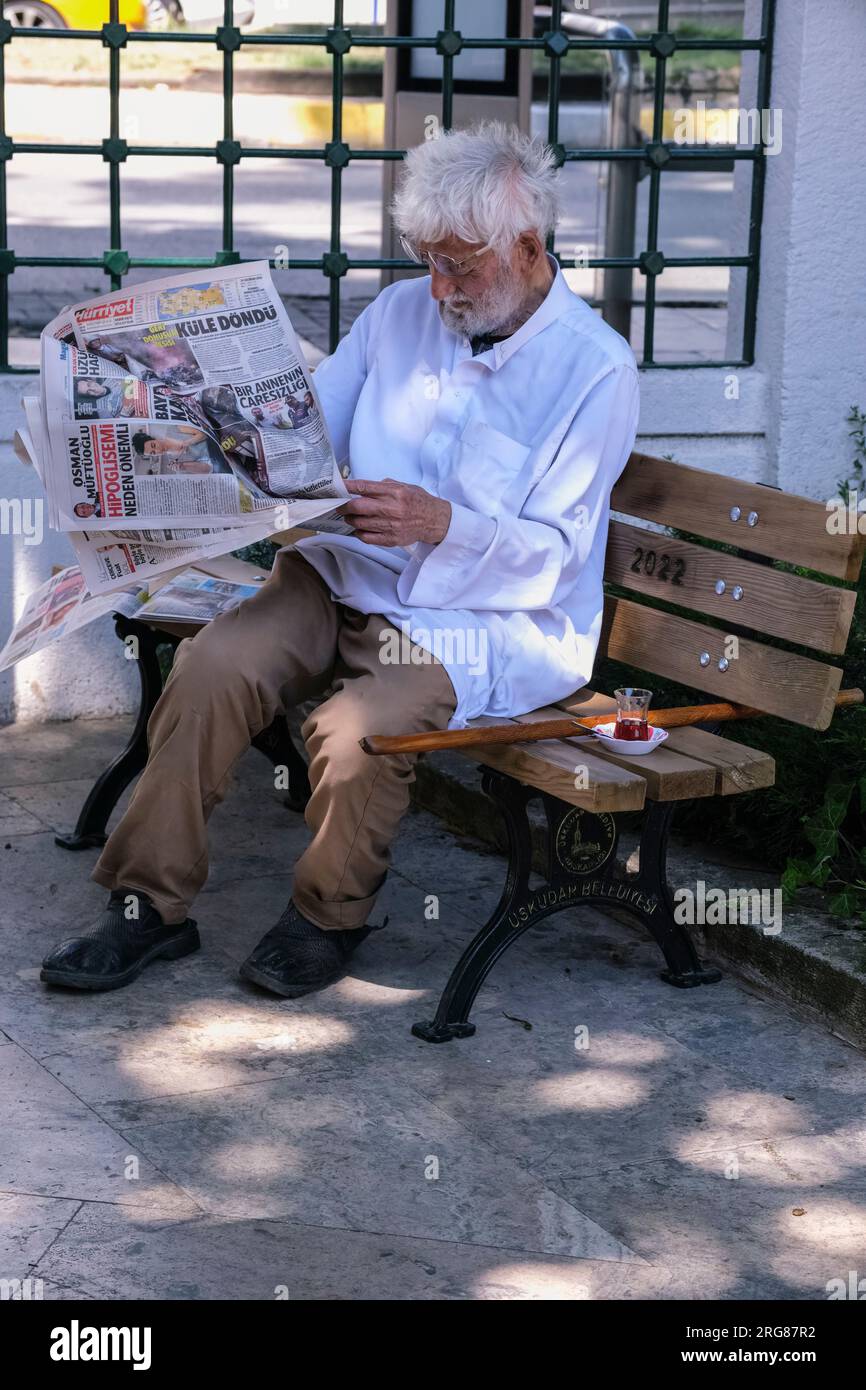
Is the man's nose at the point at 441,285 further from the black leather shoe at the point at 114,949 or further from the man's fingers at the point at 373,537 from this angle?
the black leather shoe at the point at 114,949

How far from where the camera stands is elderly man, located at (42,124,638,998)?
3.41 m

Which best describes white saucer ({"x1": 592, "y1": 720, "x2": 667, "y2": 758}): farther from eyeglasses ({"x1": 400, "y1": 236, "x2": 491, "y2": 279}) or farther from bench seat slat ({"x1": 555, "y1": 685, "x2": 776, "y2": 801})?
eyeglasses ({"x1": 400, "y1": 236, "x2": 491, "y2": 279})

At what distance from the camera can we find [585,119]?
17.7m

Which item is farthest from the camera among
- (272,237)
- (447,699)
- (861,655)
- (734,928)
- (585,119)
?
(585,119)

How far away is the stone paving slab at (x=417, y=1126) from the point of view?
105 inches

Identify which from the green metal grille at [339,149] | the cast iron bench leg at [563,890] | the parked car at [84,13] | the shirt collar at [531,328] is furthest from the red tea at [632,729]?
the parked car at [84,13]

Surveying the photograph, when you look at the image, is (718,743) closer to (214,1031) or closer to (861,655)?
(861,655)

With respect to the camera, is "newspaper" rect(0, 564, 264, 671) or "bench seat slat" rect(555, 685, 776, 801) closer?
"bench seat slat" rect(555, 685, 776, 801)

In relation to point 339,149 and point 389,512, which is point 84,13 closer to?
point 339,149

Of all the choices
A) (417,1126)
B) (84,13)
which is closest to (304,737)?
(417,1126)

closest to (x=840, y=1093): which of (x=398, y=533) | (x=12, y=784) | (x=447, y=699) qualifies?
(x=447, y=699)

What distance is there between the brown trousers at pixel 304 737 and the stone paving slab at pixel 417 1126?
0.22 metres

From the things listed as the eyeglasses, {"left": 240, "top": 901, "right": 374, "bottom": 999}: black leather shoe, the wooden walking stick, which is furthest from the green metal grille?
{"left": 240, "top": 901, "right": 374, "bottom": 999}: black leather shoe

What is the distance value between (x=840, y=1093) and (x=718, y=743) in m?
0.68
